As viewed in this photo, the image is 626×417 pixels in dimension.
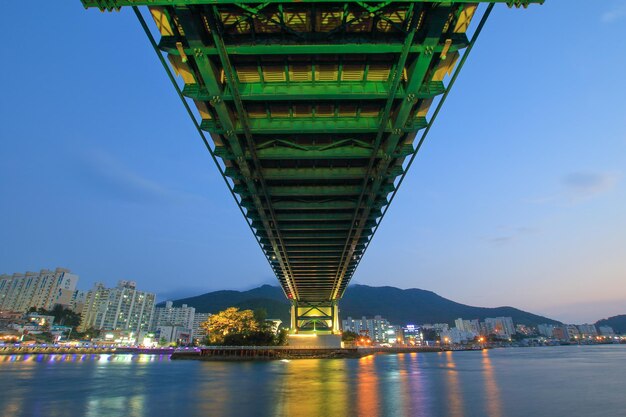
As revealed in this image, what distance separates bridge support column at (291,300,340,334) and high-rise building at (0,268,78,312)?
168492 mm

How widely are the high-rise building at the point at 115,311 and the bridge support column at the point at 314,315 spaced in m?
122

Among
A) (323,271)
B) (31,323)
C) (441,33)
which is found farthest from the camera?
(31,323)

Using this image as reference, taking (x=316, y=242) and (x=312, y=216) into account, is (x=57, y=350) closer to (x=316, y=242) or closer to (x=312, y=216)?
(x=316, y=242)

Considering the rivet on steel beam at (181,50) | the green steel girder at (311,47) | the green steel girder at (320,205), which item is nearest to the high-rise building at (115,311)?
the green steel girder at (320,205)

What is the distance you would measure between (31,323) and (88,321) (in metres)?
51.3

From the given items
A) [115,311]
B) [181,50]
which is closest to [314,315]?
[181,50]

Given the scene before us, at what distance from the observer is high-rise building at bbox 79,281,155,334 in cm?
17212

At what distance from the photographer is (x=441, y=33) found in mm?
10742

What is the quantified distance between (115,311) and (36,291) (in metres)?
46.7

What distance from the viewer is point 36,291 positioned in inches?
7200

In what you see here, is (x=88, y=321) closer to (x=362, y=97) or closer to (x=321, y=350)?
(x=321, y=350)

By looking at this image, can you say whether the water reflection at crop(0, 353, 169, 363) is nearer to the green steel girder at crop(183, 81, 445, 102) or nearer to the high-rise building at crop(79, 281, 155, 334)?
the green steel girder at crop(183, 81, 445, 102)

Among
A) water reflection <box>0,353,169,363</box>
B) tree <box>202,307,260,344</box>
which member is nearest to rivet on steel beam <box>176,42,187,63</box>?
tree <box>202,307,260,344</box>

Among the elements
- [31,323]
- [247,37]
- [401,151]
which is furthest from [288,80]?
[31,323]
